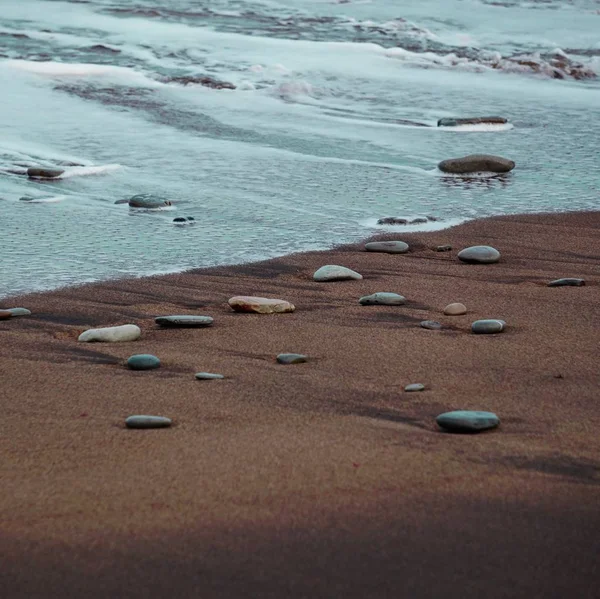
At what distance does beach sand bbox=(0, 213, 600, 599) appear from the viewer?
1.57m

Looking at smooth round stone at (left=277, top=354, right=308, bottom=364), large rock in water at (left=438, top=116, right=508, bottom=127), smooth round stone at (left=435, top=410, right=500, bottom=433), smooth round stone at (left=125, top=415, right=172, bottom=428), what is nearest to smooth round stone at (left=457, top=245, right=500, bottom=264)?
smooth round stone at (left=277, top=354, right=308, bottom=364)

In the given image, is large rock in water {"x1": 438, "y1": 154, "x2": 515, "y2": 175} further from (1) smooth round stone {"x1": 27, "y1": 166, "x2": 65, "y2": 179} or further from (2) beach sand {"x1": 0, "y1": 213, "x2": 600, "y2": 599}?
(2) beach sand {"x1": 0, "y1": 213, "x2": 600, "y2": 599}

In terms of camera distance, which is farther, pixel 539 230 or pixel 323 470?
pixel 539 230

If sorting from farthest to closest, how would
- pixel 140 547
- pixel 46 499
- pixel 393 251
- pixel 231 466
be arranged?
pixel 393 251 → pixel 231 466 → pixel 46 499 → pixel 140 547

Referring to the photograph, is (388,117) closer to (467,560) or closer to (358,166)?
(358,166)

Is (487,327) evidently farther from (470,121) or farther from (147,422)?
(470,121)

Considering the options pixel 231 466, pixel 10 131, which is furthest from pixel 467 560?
pixel 10 131

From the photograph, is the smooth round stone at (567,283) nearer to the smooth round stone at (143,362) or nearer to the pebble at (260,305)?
the pebble at (260,305)

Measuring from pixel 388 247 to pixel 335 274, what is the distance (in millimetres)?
540

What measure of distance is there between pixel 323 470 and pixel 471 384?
683mm

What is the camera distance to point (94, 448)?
6.67 ft

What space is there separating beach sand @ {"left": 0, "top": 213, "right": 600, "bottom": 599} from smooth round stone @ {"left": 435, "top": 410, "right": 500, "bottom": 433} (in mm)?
27

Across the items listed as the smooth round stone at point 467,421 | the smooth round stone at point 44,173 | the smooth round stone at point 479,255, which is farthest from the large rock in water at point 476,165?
the smooth round stone at point 467,421

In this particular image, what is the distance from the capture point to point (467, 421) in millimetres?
2105
